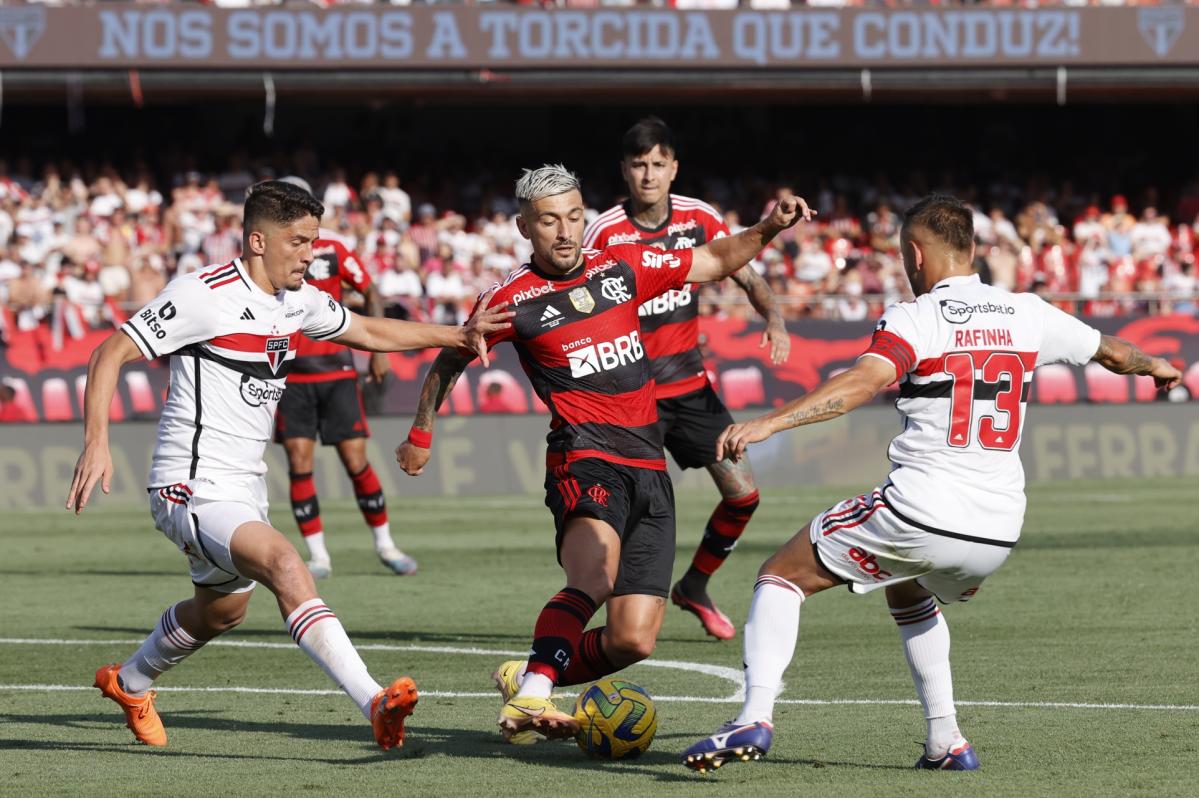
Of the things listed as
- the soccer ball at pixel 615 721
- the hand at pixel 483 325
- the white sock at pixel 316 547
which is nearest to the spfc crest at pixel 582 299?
the hand at pixel 483 325

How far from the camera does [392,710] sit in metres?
6.07

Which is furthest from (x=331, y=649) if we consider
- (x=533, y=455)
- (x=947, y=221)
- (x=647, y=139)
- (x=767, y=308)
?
(x=533, y=455)

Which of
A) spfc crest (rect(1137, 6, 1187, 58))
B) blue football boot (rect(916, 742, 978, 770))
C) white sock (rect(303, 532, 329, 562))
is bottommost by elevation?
blue football boot (rect(916, 742, 978, 770))

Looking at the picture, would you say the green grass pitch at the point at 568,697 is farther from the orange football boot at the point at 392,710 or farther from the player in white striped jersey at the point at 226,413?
the player in white striped jersey at the point at 226,413

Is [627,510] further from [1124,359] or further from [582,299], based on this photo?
[1124,359]

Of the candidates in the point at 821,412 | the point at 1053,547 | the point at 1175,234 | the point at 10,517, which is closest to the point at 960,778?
the point at 821,412

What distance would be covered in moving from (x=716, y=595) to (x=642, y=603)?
512 centimetres

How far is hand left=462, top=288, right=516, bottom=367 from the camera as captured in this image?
6957 millimetres

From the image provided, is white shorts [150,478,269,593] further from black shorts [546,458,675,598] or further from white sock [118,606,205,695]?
black shorts [546,458,675,598]

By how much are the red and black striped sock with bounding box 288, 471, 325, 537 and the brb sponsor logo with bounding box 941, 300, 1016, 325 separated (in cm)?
759

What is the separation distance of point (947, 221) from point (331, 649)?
105 inches

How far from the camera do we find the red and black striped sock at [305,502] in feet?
42.3

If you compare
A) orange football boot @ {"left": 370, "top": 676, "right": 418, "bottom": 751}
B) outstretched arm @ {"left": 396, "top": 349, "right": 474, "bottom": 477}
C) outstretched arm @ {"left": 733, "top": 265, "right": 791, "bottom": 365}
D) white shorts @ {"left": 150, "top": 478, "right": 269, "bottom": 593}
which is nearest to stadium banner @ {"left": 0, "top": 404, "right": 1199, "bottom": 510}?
outstretched arm @ {"left": 733, "top": 265, "right": 791, "bottom": 365}

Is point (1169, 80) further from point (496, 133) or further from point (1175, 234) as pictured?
point (496, 133)
